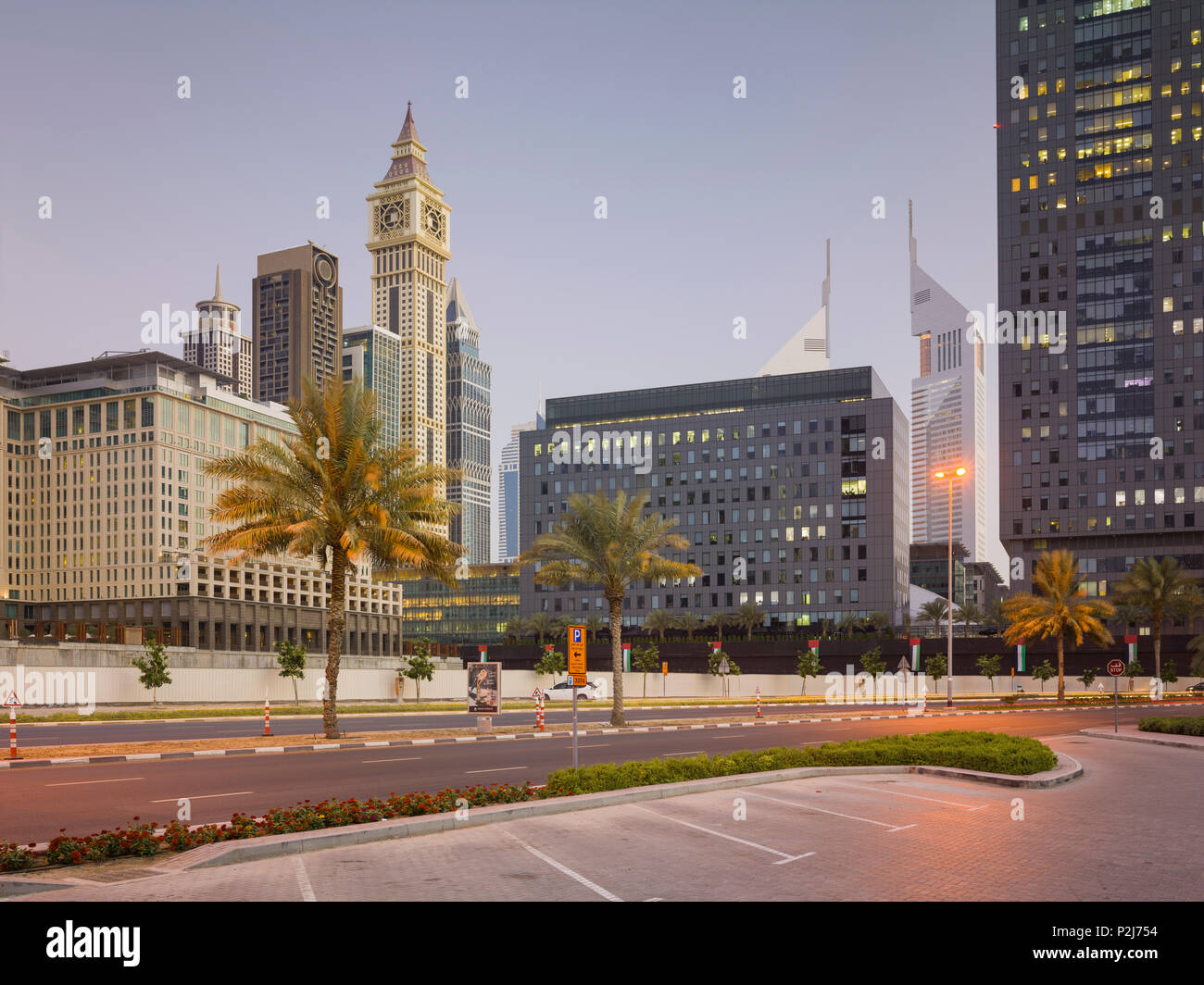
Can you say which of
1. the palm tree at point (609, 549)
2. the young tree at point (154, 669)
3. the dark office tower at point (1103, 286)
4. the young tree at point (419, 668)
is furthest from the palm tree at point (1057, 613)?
the dark office tower at point (1103, 286)

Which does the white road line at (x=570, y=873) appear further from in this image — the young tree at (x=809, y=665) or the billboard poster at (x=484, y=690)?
the young tree at (x=809, y=665)

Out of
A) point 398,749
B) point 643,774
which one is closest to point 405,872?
point 643,774

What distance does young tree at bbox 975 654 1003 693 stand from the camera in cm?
8844

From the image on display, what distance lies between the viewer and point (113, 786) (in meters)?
17.9

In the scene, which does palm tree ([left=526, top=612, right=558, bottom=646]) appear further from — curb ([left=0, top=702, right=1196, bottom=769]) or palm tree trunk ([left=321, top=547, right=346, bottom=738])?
palm tree trunk ([left=321, top=547, right=346, bottom=738])

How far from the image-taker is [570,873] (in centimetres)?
1031

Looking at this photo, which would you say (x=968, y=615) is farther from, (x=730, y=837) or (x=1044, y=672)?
(x=730, y=837)

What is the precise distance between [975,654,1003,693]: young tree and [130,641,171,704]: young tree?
2670 inches

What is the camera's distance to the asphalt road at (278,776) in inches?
583

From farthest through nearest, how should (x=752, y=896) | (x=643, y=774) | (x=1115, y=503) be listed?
(x=1115, y=503), (x=643, y=774), (x=752, y=896)

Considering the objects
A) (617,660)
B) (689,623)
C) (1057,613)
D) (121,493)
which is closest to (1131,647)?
(1057,613)

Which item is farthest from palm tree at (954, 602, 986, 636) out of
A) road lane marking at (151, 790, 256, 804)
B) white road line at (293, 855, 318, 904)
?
white road line at (293, 855, 318, 904)
